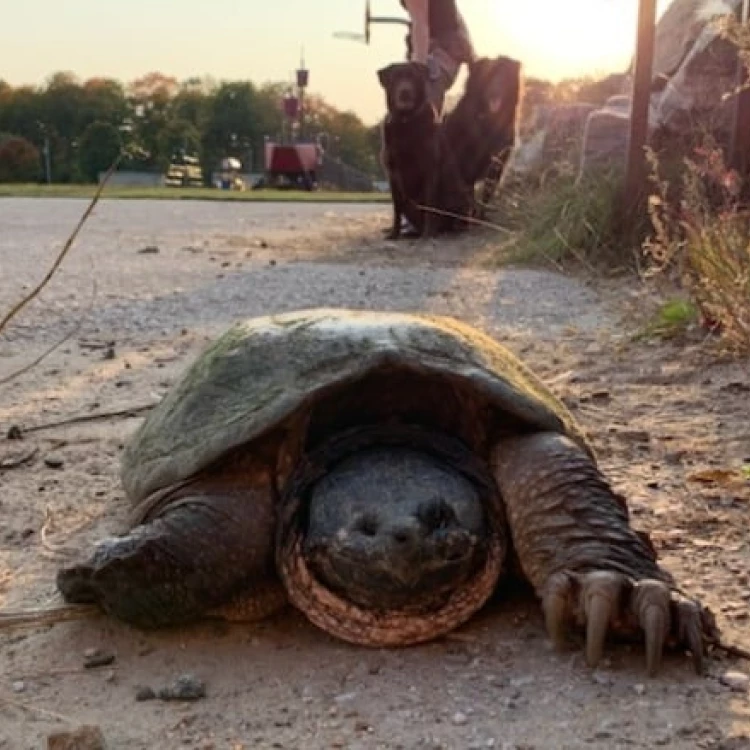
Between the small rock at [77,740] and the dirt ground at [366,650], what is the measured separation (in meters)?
0.04

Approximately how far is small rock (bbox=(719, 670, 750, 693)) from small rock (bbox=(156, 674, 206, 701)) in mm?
611

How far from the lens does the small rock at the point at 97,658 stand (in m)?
1.56

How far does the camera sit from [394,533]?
146 centimetres

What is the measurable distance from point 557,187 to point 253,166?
49.1 metres

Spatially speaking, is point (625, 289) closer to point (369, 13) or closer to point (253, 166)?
point (369, 13)

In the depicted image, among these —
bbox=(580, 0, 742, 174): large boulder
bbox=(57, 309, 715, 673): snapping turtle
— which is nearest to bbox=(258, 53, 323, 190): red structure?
bbox=(580, 0, 742, 174): large boulder

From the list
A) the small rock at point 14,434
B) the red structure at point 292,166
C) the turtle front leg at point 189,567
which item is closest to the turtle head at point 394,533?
the turtle front leg at point 189,567

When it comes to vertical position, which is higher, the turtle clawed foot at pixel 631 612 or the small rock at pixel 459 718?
the turtle clawed foot at pixel 631 612

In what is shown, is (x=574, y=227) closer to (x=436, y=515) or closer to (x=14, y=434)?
(x=14, y=434)

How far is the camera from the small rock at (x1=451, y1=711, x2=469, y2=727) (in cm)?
135

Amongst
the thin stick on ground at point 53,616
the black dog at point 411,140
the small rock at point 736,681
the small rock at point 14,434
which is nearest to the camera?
the small rock at point 736,681

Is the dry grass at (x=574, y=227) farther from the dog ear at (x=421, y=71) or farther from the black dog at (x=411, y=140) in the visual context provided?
the dog ear at (x=421, y=71)

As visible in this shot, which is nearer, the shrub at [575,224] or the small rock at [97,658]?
the small rock at [97,658]

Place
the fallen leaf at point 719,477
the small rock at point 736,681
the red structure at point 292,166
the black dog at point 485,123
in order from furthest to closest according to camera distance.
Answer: the red structure at point 292,166, the black dog at point 485,123, the fallen leaf at point 719,477, the small rock at point 736,681
